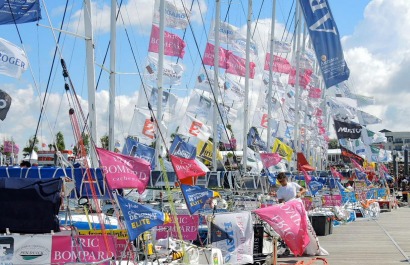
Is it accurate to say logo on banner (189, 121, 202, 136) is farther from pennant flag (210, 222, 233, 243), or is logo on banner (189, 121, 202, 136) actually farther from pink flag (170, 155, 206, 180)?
pennant flag (210, 222, 233, 243)

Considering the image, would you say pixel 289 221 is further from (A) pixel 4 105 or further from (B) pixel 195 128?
(B) pixel 195 128

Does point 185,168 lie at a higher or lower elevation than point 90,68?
lower

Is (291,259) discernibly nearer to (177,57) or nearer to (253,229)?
(253,229)

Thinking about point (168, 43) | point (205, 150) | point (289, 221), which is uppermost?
point (168, 43)

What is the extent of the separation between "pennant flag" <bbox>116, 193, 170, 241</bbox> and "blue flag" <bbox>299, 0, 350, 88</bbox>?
957cm

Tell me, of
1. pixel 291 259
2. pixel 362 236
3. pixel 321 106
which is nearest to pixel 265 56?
pixel 321 106

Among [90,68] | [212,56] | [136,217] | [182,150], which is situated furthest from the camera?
[212,56]

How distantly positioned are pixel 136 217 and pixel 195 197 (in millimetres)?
2817

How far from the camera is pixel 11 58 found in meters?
13.5

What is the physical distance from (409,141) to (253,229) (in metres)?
189

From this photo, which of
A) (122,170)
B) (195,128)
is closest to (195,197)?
(122,170)

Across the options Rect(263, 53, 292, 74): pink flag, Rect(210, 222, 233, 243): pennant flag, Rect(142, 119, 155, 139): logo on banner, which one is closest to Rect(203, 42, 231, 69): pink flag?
Rect(142, 119, 155, 139): logo on banner

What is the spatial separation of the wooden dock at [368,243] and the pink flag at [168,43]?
8.42 metres

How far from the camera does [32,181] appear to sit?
977cm
